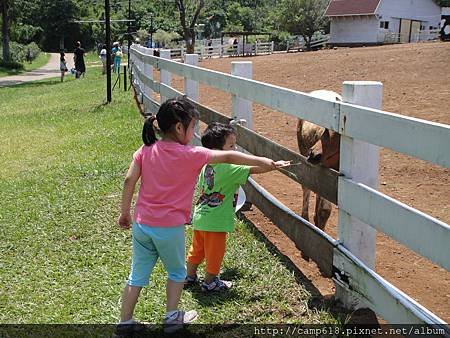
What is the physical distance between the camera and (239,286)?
13.3ft

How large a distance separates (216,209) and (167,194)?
27.3 inches

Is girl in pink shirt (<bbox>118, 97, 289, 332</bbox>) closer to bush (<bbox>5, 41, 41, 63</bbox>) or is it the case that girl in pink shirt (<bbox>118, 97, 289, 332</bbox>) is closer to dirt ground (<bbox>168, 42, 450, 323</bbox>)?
dirt ground (<bbox>168, 42, 450, 323</bbox>)

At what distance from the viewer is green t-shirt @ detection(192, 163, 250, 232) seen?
399 centimetres

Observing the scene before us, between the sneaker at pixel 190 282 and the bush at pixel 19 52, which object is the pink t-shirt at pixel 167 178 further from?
the bush at pixel 19 52

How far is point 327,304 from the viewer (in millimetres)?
3666

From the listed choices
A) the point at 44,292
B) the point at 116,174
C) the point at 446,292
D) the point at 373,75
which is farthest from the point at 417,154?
the point at 373,75

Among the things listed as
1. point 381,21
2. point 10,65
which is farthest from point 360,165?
point 381,21

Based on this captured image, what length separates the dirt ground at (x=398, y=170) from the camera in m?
4.16

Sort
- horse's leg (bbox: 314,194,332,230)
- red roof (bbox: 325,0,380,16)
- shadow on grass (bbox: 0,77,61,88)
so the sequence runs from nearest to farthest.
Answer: horse's leg (bbox: 314,194,332,230)
shadow on grass (bbox: 0,77,61,88)
red roof (bbox: 325,0,380,16)

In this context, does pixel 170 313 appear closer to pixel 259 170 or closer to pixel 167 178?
pixel 167 178

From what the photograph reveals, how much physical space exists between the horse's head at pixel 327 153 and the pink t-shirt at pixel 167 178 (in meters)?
0.84

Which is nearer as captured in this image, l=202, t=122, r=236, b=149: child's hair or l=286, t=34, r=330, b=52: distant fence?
l=202, t=122, r=236, b=149: child's hair

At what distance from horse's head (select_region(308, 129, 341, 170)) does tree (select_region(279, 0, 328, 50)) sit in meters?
55.9

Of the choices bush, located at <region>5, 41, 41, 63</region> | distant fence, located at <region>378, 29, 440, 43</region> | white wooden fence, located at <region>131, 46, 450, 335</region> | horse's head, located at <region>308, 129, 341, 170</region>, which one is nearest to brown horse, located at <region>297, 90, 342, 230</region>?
horse's head, located at <region>308, 129, 341, 170</region>
